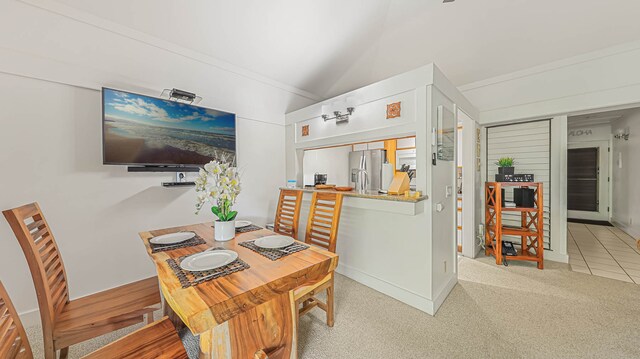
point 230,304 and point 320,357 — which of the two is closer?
point 230,304

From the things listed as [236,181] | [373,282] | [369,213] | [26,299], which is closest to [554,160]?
[369,213]

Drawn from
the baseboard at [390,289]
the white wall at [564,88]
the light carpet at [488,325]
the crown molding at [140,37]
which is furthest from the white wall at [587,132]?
the crown molding at [140,37]

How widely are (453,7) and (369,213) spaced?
94.1 inches

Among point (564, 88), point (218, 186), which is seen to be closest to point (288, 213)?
point (218, 186)

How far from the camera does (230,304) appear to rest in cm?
88

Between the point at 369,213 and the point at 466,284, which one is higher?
the point at 369,213

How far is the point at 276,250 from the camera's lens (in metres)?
1.41

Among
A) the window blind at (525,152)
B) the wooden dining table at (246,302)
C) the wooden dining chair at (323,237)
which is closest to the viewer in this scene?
the wooden dining table at (246,302)

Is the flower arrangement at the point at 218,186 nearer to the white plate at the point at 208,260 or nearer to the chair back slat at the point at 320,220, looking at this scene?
the white plate at the point at 208,260

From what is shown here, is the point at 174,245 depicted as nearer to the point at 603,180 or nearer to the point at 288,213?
the point at 288,213

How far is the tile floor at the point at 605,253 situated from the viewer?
9.29 feet

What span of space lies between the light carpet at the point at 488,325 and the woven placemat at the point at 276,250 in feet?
2.62

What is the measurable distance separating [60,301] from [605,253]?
6238 mm

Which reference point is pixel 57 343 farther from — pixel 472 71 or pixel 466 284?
pixel 472 71
